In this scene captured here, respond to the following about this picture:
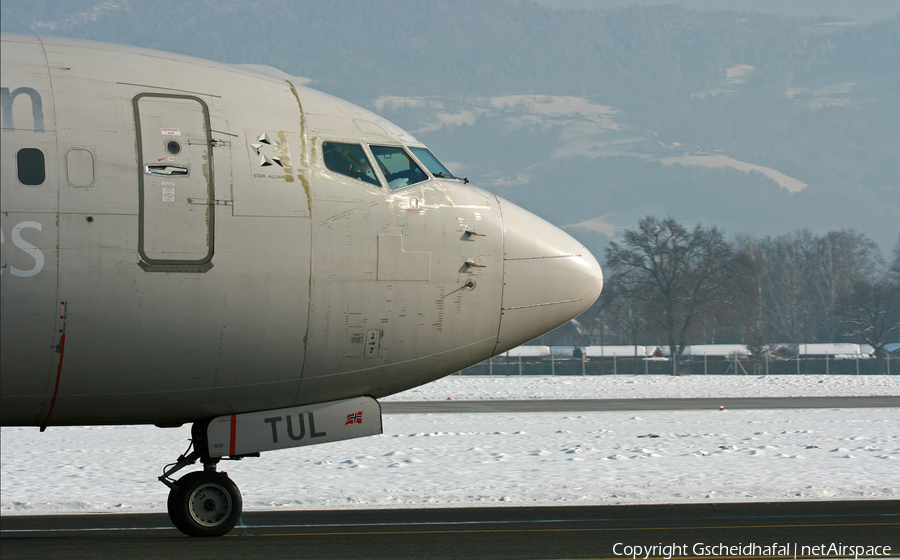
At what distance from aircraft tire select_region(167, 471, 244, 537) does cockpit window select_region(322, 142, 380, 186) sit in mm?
3525

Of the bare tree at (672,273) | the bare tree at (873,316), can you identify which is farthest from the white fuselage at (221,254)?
the bare tree at (873,316)

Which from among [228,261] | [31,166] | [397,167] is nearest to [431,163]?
[397,167]

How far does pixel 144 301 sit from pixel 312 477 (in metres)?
8.10

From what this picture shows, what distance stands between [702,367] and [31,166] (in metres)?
63.9

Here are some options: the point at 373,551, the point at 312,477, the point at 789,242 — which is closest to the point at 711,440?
the point at 312,477

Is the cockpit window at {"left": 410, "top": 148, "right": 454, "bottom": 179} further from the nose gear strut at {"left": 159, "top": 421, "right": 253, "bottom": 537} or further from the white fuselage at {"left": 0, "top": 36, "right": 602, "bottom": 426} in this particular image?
the nose gear strut at {"left": 159, "top": 421, "right": 253, "bottom": 537}

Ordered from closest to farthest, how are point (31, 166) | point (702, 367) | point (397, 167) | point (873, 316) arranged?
point (31, 166) → point (397, 167) → point (702, 367) → point (873, 316)

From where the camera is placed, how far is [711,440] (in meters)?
20.5

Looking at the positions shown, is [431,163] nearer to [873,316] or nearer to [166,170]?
[166,170]

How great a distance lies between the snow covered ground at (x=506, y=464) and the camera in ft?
44.7

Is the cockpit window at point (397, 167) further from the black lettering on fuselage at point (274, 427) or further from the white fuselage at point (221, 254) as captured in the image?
the black lettering on fuselage at point (274, 427)

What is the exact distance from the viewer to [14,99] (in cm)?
807

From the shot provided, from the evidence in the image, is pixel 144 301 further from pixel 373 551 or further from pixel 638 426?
pixel 638 426

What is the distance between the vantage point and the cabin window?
26.1 ft
